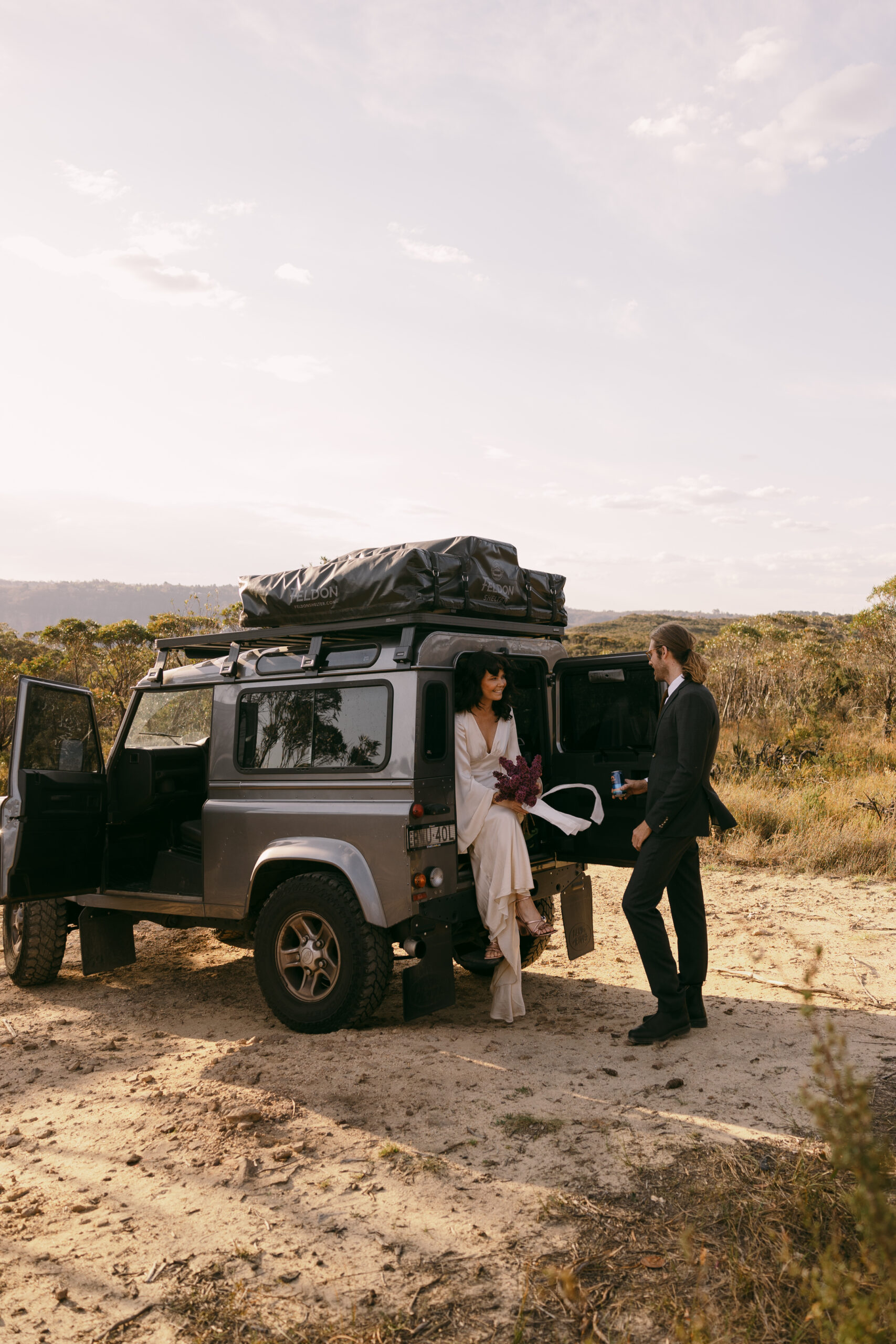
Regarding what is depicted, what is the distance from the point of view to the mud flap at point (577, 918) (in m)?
6.06

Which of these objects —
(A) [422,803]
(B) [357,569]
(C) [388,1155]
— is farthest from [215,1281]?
(B) [357,569]

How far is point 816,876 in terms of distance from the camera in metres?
8.75

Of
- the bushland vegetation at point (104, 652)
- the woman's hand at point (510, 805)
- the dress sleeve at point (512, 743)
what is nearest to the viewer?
the woman's hand at point (510, 805)

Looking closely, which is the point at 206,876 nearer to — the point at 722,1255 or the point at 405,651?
the point at 405,651

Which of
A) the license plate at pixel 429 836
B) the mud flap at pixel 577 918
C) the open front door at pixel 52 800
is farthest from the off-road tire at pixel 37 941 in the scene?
the mud flap at pixel 577 918

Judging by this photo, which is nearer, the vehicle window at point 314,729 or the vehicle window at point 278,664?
the vehicle window at point 314,729

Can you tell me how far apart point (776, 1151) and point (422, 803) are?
2267 mm

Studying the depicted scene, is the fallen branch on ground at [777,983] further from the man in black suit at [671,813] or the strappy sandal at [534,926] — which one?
the strappy sandal at [534,926]

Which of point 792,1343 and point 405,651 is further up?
point 405,651

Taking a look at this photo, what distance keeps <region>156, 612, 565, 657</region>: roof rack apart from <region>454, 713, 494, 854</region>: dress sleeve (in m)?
0.56

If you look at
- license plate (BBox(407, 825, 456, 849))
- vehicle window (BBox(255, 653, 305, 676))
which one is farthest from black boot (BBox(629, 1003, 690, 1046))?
vehicle window (BBox(255, 653, 305, 676))

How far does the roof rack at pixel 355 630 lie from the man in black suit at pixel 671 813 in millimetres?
1053

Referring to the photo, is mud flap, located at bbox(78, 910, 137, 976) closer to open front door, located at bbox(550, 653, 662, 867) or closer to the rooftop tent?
the rooftop tent

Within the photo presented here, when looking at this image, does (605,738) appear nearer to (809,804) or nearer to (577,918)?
(577,918)
